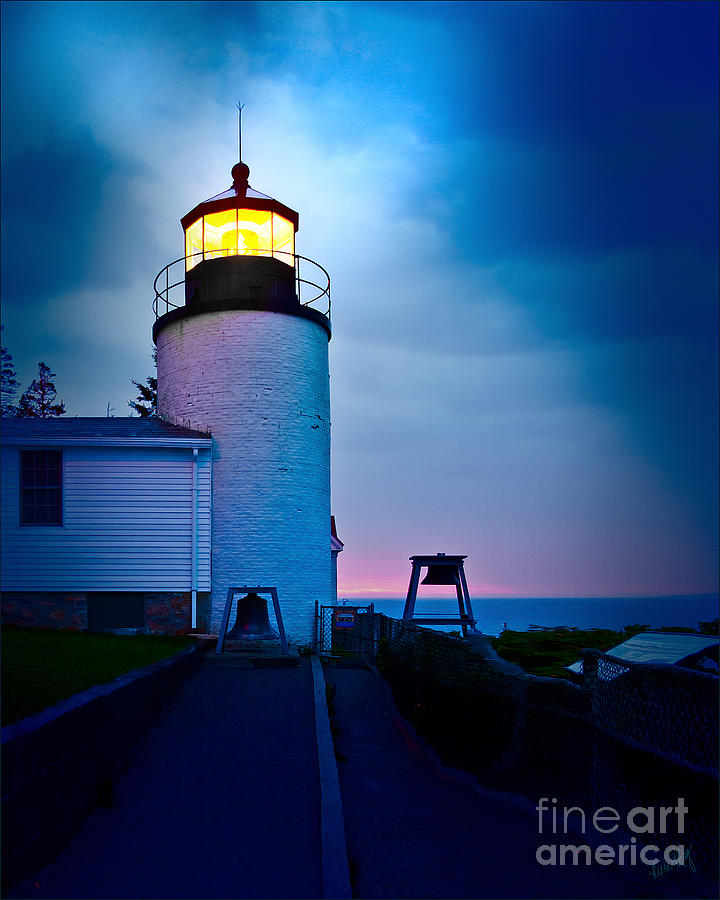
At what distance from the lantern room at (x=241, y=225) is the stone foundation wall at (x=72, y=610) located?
31.2 feet

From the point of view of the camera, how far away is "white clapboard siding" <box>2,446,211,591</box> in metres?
19.6

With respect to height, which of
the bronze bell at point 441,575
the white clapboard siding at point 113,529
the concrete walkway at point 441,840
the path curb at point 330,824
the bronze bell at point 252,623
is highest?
the white clapboard siding at point 113,529

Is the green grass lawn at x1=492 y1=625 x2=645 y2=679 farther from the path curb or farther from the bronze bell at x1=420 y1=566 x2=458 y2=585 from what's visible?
the bronze bell at x1=420 y1=566 x2=458 y2=585

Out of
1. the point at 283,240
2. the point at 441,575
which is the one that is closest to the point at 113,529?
the point at 441,575

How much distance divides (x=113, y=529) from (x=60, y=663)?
9.88 metres

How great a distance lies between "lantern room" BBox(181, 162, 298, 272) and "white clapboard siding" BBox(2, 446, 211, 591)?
21.6ft

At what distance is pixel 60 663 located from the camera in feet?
33.4

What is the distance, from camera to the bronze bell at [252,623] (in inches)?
723

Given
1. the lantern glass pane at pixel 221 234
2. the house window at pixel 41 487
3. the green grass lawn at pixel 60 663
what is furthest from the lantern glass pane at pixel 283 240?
the green grass lawn at pixel 60 663

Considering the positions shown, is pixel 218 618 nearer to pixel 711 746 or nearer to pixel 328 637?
pixel 328 637

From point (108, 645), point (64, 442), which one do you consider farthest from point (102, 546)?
point (108, 645)

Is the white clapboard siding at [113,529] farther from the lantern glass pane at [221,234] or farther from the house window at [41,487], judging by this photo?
the lantern glass pane at [221,234]

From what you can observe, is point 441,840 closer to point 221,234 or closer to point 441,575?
point 441,575

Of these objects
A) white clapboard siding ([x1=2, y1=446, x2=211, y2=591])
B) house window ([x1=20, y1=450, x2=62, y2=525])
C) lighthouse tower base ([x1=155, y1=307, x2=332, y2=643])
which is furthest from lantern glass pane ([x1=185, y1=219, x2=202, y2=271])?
house window ([x1=20, y1=450, x2=62, y2=525])
